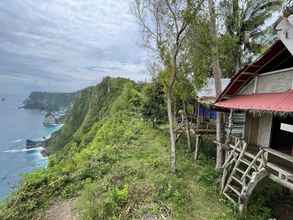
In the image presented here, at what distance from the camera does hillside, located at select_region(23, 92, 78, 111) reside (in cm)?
17277

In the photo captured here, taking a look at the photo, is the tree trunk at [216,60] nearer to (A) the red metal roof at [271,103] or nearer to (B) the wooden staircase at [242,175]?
(B) the wooden staircase at [242,175]

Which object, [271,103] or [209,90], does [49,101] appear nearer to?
[209,90]

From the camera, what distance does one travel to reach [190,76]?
38.8 feet

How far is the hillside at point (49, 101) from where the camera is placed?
567 ft

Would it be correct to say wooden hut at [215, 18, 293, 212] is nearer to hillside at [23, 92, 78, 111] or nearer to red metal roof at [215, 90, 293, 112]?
red metal roof at [215, 90, 293, 112]

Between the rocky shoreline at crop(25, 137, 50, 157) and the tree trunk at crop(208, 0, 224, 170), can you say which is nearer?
the tree trunk at crop(208, 0, 224, 170)

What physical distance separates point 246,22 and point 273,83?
9656mm

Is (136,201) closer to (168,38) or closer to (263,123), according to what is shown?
(263,123)

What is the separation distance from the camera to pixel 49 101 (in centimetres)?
18525


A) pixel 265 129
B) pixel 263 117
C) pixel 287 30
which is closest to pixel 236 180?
pixel 265 129

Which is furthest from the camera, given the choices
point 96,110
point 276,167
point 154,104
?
point 96,110

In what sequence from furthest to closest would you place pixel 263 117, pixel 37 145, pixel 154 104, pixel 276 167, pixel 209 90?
pixel 37 145 < pixel 154 104 < pixel 209 90 < pixel 263 117 < pixel 276 167

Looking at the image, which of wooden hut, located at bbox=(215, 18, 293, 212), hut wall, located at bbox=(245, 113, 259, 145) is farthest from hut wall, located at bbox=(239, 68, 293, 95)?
hut wall, located at bbox=(245, 113, 259, 145)

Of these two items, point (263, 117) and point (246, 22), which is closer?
point (263, 117)
